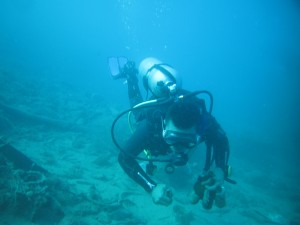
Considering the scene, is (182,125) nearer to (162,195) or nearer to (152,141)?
(152,141)

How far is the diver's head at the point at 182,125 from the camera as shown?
3502 millimetres

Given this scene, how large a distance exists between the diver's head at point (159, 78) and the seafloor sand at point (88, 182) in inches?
127

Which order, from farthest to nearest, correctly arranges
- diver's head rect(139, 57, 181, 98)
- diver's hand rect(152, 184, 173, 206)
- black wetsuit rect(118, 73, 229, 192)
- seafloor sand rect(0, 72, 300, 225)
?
seafloor sand rect(0, 72, 300, 225) < diver's head rect(139, 57, 181, 98) < black wetsuit rect(118, 73, 229, 192) < diver's hand rect(152, 184, 173, 206)

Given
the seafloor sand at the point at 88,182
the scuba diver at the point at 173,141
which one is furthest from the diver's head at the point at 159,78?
the seafloor sand at the point at 88,182

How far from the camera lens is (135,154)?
13.4 feet

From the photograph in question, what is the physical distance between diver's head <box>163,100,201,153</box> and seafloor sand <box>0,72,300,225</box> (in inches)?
126

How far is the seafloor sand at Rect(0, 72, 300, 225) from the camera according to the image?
527cm

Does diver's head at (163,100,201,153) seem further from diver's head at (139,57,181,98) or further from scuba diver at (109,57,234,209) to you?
diver's head at (139,57,181,98)

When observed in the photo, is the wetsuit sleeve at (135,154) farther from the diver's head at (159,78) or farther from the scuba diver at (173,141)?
the diver's head at (159,78)

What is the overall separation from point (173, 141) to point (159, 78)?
2.11 m

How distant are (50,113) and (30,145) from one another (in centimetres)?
432

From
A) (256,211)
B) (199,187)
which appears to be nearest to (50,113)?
(256,211)

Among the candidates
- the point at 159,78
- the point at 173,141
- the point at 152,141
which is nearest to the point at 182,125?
the point at 173,141

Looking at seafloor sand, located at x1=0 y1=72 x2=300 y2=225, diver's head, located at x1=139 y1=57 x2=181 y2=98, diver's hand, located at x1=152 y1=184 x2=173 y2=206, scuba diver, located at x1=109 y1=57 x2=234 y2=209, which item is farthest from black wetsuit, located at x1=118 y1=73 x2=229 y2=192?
seafloor sand, located at x1=0 y1=72 x2=300 y2=225
